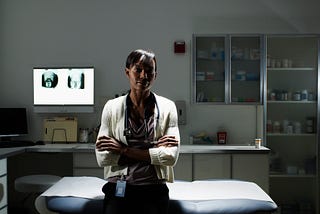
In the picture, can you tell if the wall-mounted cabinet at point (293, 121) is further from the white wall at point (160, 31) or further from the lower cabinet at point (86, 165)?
the lower cabinet at point (86, 165)

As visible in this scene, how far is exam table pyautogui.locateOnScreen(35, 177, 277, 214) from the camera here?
6.16 feet

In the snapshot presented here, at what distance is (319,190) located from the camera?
379 cm

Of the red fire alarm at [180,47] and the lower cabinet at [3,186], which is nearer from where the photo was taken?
the lower cabinet at [3,186]

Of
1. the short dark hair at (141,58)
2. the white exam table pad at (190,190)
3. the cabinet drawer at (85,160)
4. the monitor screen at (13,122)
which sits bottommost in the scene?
the cabinet drawer at (85,160)

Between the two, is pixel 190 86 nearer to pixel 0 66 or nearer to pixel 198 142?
pixel 198 142

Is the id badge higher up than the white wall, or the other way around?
the white wall

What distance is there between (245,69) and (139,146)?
2609mm

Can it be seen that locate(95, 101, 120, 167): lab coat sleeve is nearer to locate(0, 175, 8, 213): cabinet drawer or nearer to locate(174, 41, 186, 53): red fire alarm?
locate(0, 175, 8, 213): cabinet drawer

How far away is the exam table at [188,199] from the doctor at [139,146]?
14.6 inches

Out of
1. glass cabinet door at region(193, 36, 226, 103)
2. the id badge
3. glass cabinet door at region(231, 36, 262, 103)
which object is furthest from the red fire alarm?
the id badge

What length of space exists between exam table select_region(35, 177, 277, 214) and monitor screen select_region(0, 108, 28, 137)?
6.05 ft

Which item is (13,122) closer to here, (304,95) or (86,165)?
(86,165)

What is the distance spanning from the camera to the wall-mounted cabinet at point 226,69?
3807 millimetres

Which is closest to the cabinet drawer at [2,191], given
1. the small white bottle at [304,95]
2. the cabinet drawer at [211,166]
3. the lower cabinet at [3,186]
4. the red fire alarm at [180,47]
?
the lower cabinet at [3,186]
